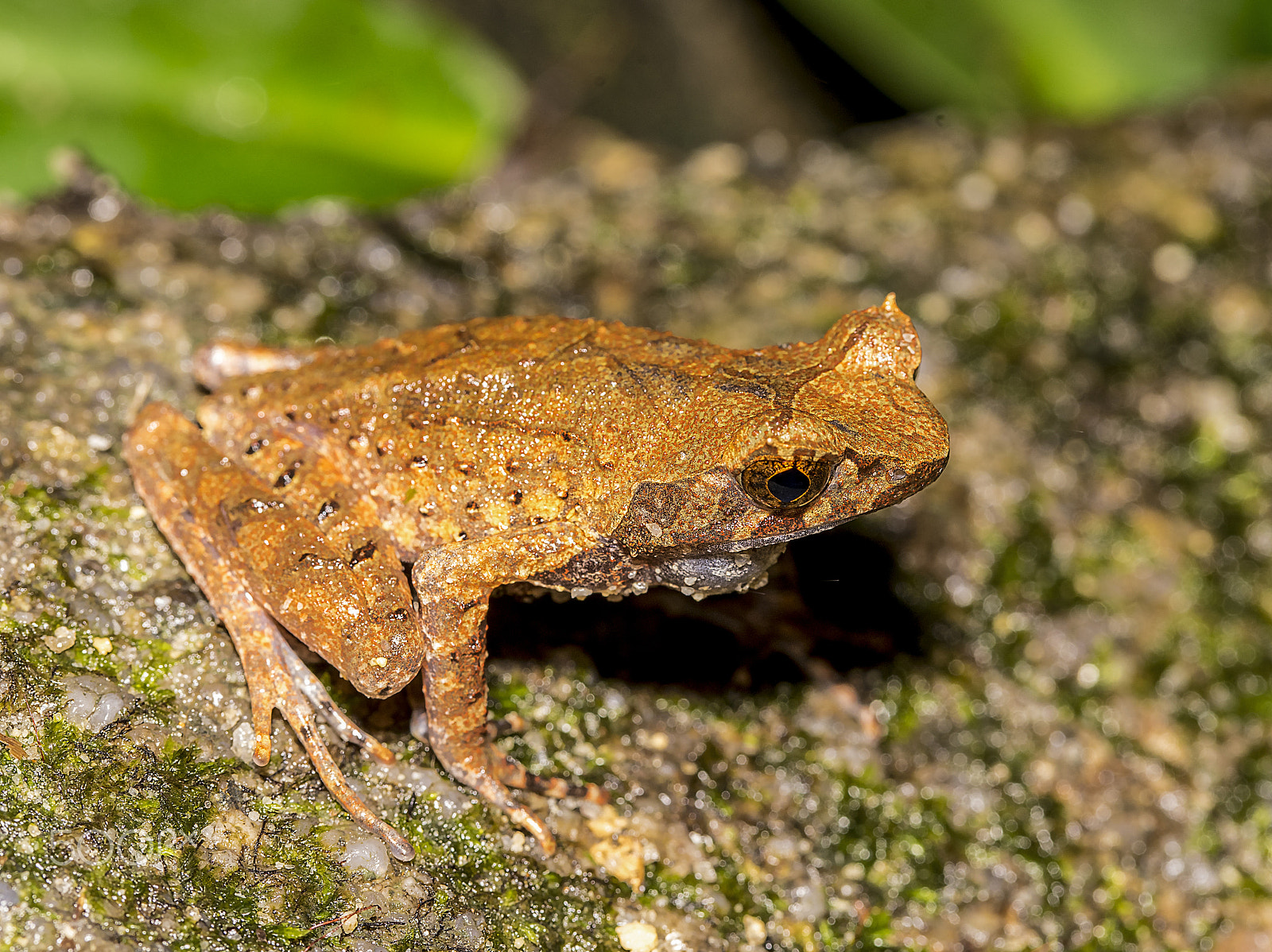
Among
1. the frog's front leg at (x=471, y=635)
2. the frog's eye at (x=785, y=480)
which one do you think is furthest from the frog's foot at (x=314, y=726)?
the frog's eye at (x=785, y=480)

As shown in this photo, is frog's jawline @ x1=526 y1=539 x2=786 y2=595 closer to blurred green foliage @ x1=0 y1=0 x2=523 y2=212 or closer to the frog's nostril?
the frog's nostril

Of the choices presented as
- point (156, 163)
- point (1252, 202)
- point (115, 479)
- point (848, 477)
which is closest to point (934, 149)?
point (1252, 202)

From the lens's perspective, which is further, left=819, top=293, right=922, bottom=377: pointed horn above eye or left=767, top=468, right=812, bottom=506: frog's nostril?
left=819, top=293, right=922, bottom=377: pointed horn above eye

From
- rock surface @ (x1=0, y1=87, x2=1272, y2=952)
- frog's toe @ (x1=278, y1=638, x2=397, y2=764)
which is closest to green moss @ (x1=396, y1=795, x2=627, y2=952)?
rock surface @ (x1=0, y1=87, x2=1272, y2=952)

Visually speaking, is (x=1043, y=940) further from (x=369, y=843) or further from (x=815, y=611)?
(x=369, y=843)

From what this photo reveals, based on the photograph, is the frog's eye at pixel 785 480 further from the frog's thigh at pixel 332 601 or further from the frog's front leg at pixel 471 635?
the frog's thigh at pixel 332 601

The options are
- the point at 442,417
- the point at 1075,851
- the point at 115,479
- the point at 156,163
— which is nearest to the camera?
the point at 442,417
